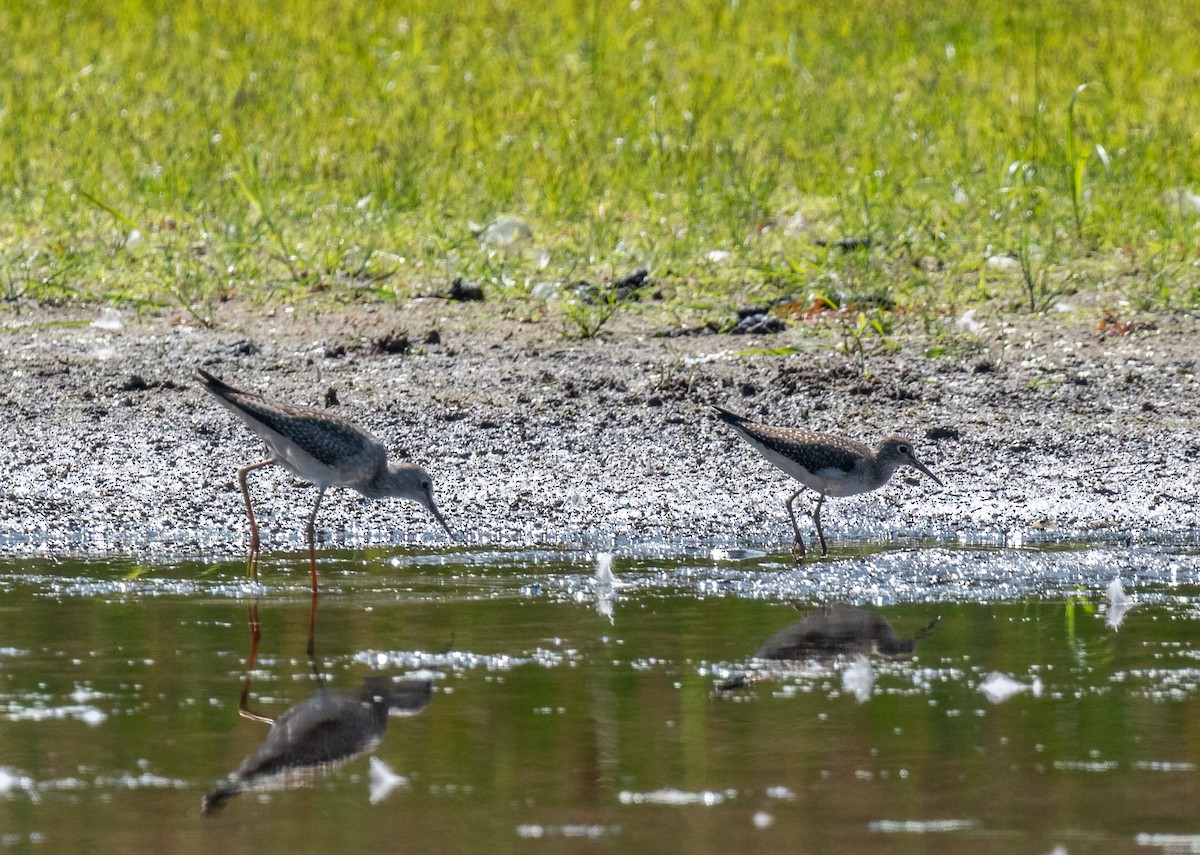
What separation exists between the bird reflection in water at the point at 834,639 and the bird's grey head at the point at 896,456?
1.59 meters

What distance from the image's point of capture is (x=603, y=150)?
13219mm

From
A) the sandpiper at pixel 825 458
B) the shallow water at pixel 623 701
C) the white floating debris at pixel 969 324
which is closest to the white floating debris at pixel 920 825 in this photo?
the shallow water at pixel 623 701

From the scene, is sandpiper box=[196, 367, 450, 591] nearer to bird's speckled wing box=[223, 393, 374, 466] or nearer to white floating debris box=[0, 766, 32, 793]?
bird's speckled wing box=[223, 393, 374, 466]

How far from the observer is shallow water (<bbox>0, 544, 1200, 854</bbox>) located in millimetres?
4355

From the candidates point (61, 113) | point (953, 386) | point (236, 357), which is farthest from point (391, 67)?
Result: point (953, 386)

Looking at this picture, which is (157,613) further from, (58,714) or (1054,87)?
(1054,87)

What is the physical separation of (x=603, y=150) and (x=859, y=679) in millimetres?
7972

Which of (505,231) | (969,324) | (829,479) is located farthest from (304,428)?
(505,231)

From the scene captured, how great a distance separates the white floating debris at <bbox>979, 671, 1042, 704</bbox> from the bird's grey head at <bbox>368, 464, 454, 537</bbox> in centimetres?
266

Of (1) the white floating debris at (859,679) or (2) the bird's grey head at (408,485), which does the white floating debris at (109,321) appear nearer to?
(2) the bird's grey head at (408,485)

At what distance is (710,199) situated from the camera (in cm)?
1202

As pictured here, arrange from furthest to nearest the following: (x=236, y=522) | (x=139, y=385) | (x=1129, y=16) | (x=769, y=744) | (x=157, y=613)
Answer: (x=1129, y=16) < (x=139, y=385) < (x=236, y=522) < (x=157, y=613) < (x=769, y=744)

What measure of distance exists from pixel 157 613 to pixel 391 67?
31.9ft

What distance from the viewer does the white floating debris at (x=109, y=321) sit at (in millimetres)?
10406
